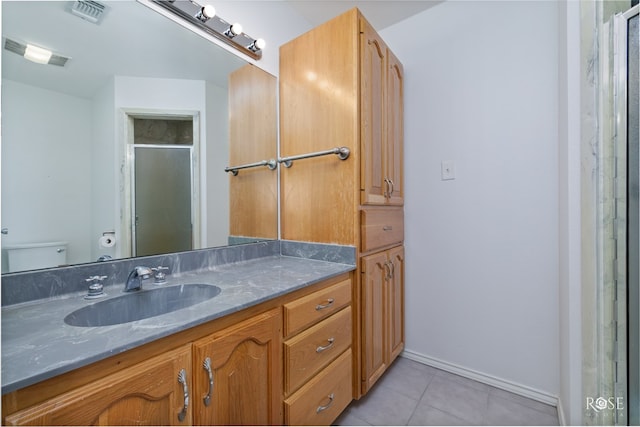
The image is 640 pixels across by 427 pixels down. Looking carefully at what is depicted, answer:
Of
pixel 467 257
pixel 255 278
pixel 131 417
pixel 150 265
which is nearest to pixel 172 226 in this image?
pixel 150 265

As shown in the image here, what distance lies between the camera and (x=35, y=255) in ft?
2.91

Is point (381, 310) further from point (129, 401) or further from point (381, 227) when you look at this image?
point (129, 401)

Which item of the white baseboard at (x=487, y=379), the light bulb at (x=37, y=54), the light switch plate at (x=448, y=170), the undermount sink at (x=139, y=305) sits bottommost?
the white baseboard at (x=487, y=379)

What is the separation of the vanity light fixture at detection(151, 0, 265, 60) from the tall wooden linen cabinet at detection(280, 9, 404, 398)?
0.77 ft

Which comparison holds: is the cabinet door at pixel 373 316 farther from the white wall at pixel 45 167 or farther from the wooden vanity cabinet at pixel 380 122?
the white wall at pixel 45 167

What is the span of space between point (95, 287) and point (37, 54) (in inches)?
31.3

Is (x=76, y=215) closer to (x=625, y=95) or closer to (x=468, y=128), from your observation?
(x=625, y=95)

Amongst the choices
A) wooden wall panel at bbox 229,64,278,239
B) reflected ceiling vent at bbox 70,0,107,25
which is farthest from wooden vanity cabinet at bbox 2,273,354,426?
reflected ceiling vent at bbox 70,0,107,25

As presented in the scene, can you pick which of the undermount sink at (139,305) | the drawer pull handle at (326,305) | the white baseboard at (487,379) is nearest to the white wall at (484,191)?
the white baseboard at (487,379)

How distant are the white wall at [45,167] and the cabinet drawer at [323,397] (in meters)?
0.95

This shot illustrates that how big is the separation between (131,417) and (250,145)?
1327mm

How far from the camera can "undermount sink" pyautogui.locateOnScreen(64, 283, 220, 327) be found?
0.83 meters

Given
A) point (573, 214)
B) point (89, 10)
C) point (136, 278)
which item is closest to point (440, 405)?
point (573, 214)

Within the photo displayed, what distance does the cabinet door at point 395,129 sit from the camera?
167 cm
